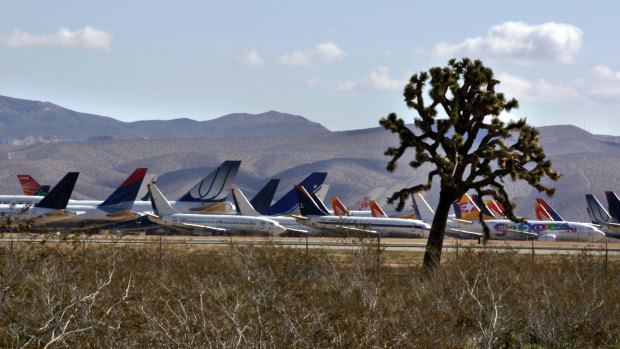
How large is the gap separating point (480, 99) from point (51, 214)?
52.5m

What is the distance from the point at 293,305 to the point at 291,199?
84201 mm

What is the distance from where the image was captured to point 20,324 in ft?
82.6

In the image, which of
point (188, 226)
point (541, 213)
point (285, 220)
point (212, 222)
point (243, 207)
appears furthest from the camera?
point (541, 213)

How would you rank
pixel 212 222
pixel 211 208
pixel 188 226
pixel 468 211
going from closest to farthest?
pixel 212 222
pixel 188 226
pixel 468 211
pixel 211 208

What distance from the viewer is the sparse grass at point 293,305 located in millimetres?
20672

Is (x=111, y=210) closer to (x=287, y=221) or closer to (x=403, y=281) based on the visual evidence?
(x=287, y=221)

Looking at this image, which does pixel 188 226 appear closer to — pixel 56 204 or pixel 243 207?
pixel 243 207

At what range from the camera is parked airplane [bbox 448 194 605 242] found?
8650cm

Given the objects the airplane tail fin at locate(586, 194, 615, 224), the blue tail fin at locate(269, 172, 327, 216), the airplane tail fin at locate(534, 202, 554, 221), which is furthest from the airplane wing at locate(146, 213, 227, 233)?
the airplane tail fin at locate(586, 194, 615, 224)

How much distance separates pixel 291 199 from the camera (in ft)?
362

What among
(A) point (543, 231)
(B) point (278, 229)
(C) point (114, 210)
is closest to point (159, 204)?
(C) point (114, 210)

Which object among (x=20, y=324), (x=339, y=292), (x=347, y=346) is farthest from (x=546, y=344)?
(x=20, y=324)

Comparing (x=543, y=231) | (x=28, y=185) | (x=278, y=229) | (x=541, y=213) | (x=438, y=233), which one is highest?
(x=28, y=185)

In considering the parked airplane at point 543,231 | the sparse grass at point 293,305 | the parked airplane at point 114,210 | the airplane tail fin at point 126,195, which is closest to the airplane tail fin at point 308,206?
the parked airplane at point 543,231
